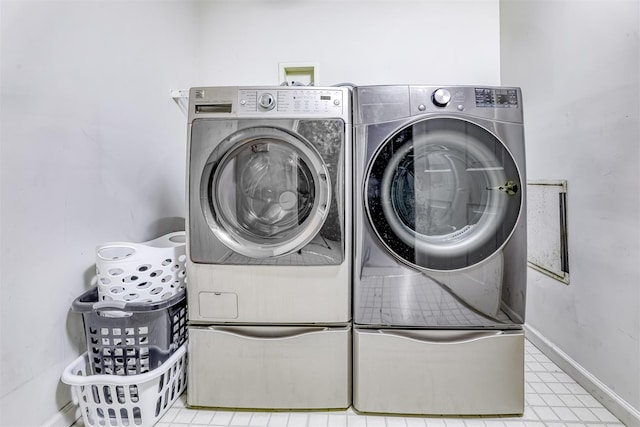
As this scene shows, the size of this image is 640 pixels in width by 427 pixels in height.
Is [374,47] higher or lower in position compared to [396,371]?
higher

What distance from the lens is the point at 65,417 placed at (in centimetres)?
110

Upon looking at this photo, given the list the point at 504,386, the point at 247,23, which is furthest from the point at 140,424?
the point at 247,23

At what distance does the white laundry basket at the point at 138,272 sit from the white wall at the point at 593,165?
1713mm

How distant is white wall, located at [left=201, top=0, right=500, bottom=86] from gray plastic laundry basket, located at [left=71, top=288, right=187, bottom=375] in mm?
1645

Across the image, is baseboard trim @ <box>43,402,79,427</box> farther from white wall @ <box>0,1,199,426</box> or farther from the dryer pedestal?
the dryer pedestal

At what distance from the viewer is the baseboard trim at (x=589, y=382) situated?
1.13m

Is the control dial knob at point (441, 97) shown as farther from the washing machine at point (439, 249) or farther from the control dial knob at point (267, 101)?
the control dial knob at point (267, 101)

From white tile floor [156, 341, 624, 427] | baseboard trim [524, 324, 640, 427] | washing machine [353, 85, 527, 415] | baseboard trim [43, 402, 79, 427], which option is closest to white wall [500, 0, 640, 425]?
baseboard trim [524, 324, 640, 427]

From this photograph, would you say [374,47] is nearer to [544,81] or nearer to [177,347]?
[544,81]

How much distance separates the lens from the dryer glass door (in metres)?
1.14

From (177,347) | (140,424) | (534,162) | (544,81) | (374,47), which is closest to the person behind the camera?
(140,424)

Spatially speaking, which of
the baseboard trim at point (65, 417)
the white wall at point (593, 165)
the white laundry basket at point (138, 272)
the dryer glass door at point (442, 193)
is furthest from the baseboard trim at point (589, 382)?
the baseboard trim at point (65, 417)

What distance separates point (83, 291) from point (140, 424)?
536mm

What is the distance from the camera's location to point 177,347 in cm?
125
